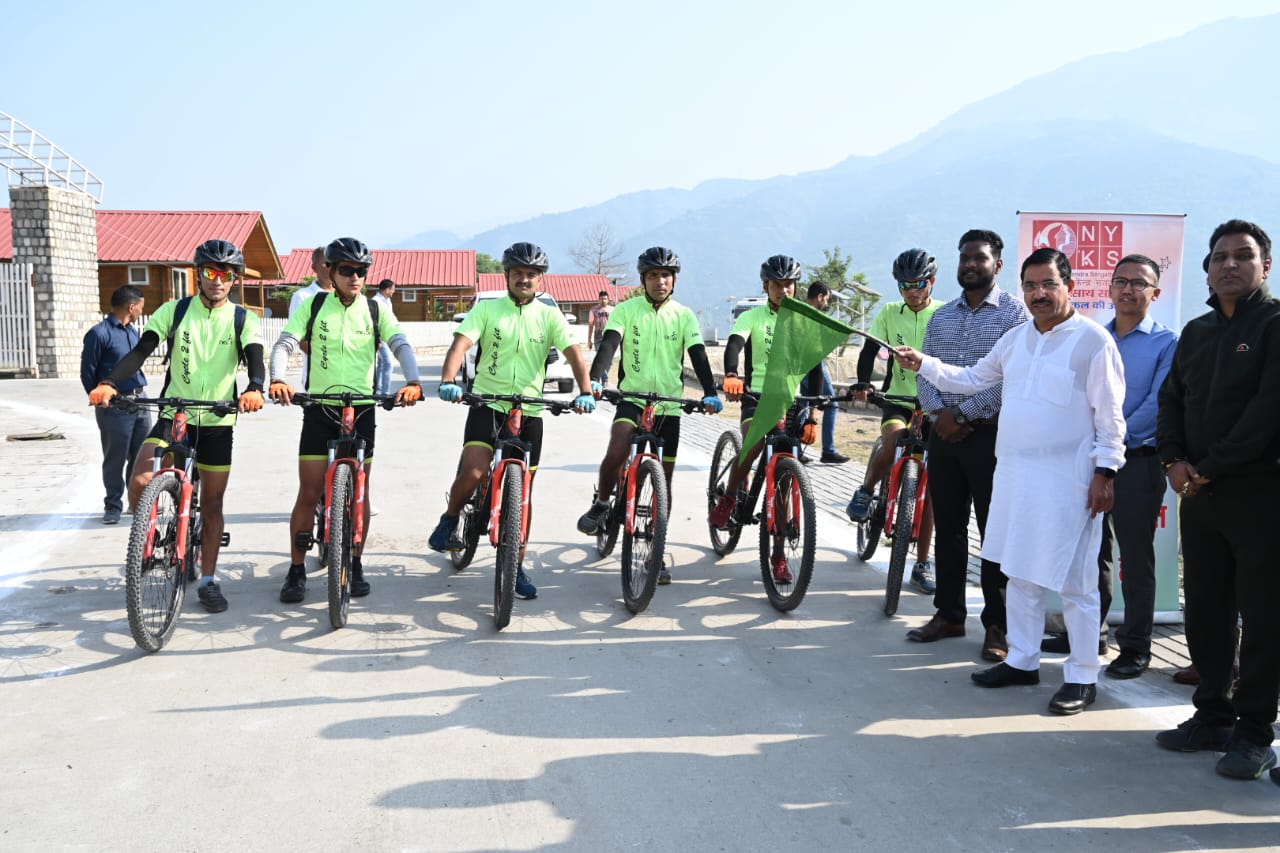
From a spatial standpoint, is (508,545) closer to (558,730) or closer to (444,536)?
(444,536)

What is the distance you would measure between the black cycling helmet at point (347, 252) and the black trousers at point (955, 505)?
364 centimetres

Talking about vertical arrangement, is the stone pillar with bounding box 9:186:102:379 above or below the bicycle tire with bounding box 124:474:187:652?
above

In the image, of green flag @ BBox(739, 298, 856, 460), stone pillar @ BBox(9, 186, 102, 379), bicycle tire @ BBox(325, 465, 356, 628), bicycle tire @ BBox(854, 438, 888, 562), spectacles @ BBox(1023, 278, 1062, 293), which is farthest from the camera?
stone pillar @ BBox(9, 186, 102, 379)

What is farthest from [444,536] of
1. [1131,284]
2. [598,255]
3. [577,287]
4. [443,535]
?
[598,255]

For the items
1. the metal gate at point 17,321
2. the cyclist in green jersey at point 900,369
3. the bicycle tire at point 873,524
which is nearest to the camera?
the cyclist in green jersey at point 900,369

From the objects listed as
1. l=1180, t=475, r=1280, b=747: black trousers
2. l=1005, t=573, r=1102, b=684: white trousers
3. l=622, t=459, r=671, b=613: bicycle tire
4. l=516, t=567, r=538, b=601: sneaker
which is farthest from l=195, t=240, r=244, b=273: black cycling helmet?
l=1180, t=475, r=1280, b=747: black trousers

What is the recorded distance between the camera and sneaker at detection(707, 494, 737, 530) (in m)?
7.69

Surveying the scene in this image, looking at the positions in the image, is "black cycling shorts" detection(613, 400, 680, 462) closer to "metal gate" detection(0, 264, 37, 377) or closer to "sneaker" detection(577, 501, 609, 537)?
"sneaker" detection(577, 501, 609, 537)

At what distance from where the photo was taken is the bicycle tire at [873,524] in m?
7.48

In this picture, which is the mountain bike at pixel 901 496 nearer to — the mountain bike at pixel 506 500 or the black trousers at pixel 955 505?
the black trousers at pixel 955 505

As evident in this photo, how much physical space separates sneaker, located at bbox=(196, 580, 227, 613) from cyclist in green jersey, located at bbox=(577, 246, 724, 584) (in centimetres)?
240

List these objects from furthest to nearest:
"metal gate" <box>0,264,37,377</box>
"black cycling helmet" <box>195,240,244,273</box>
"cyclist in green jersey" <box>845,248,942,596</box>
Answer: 1. "metal gate" <box>0,264,37,377</box>
2. "cyclist in green jersey" <box>845,248,942,596</box>
3. "black cycling helmet" <box>195,240,244,273</box>

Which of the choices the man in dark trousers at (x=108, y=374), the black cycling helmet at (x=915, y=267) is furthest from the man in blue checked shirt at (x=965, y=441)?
the man in dark trousers at (x=108, y=374)

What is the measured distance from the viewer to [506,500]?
6105mm
